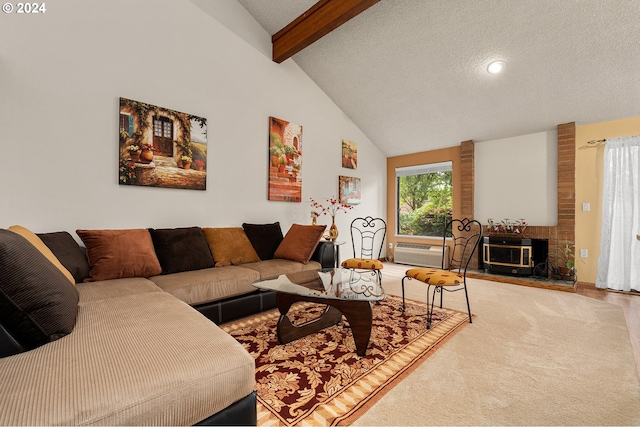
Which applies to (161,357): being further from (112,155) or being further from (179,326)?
(112,155)

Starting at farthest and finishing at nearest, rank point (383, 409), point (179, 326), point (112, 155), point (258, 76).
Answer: point (258, 76) < point (112, 155) < point (383, 409) < point (179, 326)

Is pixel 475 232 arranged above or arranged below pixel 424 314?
above

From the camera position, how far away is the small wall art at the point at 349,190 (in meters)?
5.07

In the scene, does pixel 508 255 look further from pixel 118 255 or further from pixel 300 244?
pixel 118 255

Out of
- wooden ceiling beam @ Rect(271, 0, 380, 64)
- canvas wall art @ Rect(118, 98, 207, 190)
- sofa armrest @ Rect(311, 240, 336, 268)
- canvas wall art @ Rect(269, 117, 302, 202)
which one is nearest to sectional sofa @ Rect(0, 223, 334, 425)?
canvas wall art @ Rect(118, 98, 207, 190)

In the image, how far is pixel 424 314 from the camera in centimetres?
285

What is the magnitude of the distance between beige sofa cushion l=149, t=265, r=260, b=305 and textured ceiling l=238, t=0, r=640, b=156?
10.8ft

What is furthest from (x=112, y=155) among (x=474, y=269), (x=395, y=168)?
(x=474, y=269)

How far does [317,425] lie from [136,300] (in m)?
1.25

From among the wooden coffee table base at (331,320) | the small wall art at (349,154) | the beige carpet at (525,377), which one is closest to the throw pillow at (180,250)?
the wooden coffee table base at (331,320)

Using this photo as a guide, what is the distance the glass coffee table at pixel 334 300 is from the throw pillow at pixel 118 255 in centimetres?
100

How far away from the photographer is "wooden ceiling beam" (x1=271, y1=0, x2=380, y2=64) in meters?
3.11

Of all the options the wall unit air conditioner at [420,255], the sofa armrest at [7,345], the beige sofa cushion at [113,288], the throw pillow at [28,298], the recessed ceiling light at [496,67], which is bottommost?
the wall unit air conditioner at [420,255]

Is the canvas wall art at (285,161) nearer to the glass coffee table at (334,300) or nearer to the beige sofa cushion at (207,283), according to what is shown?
the beige sofa cushion at (207,283)
